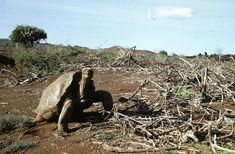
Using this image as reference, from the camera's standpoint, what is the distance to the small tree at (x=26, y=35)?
28889 millimetres

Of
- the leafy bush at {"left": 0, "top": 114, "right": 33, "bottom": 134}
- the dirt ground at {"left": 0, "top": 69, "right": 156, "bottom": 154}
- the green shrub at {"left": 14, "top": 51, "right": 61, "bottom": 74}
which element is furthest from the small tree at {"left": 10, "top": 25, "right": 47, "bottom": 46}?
the leafy bush at {"left": 0, "top": 114, "right": 33, "bottom": 134}

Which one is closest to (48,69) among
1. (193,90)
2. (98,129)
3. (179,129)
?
(193,90)

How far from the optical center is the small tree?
94.8ft

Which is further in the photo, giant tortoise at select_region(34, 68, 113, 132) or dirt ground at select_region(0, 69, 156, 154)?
giant tortoise at select_region(34, 68, 113, 132)

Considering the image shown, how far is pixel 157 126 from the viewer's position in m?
6.72

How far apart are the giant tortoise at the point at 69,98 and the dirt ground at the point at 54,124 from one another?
0.74 feet

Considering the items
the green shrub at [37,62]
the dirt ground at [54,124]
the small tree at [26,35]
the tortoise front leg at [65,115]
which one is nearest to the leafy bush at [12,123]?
the dirt ground at [54,124]

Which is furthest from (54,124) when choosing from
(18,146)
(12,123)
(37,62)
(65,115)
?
(37,62)

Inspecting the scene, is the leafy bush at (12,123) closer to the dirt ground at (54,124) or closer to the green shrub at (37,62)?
the dirt ground at (54,124)

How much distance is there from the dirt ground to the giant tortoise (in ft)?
0.74

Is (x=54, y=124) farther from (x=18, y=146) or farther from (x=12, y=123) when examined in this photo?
(x=18, y=146)

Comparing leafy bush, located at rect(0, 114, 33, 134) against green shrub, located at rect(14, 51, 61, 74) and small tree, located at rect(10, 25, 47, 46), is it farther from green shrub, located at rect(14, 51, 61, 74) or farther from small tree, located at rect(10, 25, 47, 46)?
small tree, located at rect(10, 25, 47, 46)

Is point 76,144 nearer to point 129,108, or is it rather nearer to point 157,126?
point 157,126

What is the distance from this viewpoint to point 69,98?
7.27 metres
